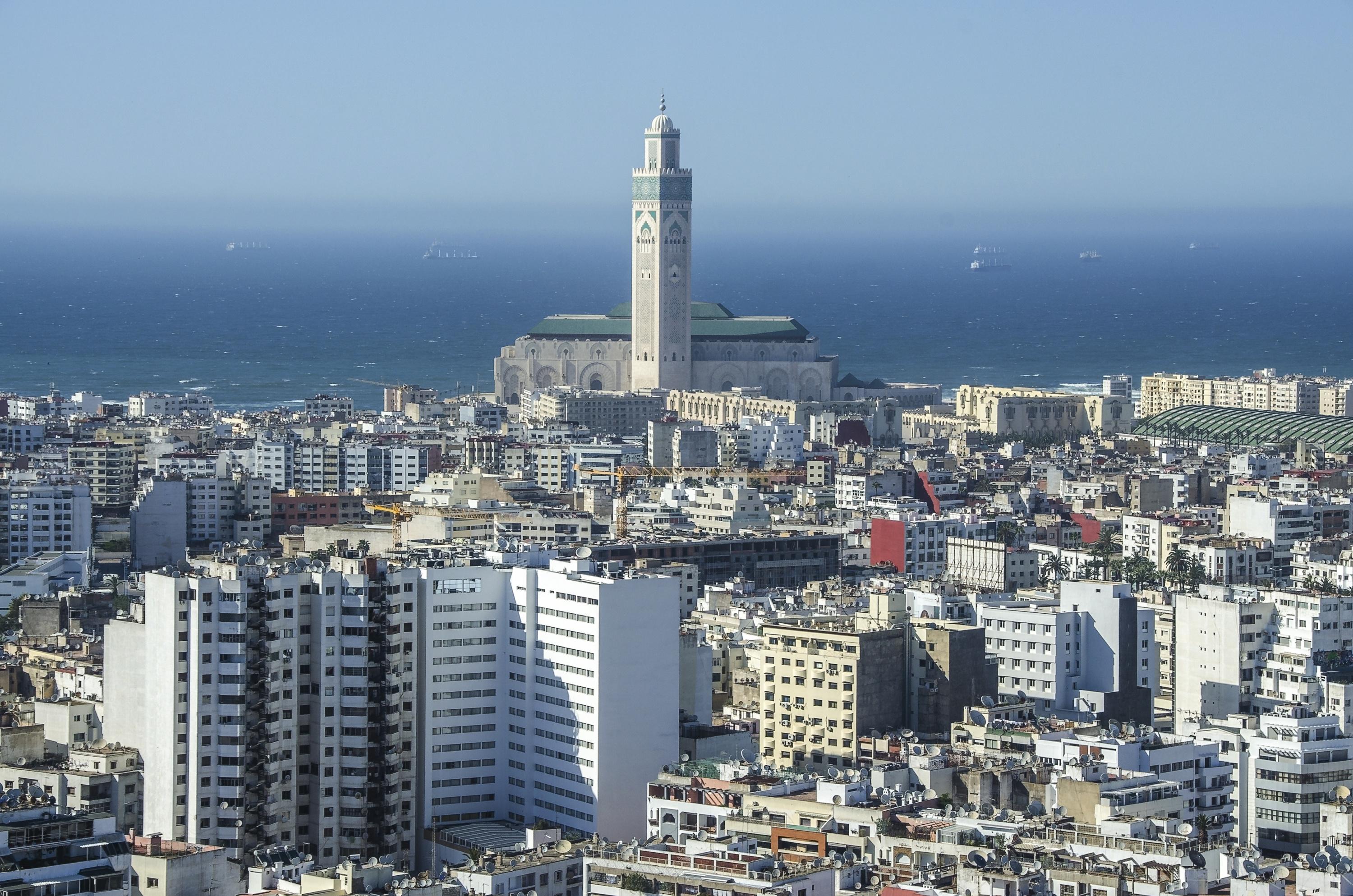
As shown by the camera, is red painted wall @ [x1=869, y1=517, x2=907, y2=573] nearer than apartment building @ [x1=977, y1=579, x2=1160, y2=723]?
No

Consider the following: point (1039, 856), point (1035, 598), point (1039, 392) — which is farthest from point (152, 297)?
point (1039, 856)

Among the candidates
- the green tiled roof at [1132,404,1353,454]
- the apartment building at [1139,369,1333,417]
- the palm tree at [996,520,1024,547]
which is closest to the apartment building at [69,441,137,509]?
the palm tree at [996,520,1024,547]

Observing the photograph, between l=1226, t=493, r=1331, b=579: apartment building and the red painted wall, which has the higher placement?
l=1226, t=493, r=1331, b=579: apartment building

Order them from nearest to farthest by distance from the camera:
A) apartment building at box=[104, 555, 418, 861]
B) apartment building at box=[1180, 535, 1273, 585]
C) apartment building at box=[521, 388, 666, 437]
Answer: apartment building at box=[104, 555, 418, 861] < apartment building at box=[1180, 535, 1273, 585] < apartment building at box=[521, 388, 666, 437]

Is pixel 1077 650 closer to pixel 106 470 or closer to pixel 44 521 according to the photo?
pixel 44 521

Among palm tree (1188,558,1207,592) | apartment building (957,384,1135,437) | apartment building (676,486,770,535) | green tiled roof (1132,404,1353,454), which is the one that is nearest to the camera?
palm tree (1188,558,1207,592)

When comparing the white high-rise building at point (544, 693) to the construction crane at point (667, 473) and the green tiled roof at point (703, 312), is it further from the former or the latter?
the green tiled roof at point (703, 312)

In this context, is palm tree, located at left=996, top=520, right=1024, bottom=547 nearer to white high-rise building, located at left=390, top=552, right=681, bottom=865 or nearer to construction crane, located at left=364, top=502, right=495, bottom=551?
construction crane, located at left=364, top=502, right=495, bottom=551

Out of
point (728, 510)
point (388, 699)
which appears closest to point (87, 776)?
point (388, 699)
